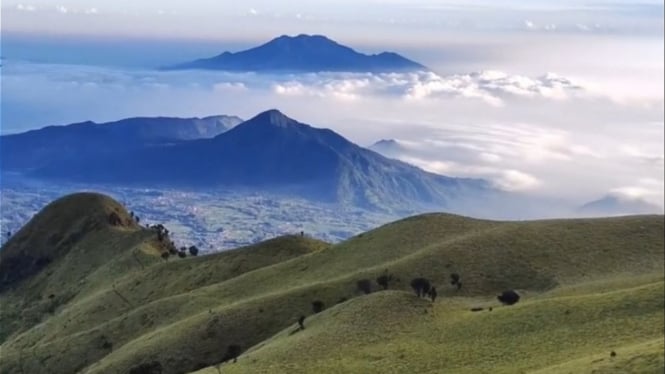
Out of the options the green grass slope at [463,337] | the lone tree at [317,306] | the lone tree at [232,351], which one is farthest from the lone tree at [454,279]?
the lone tree at [232,351]

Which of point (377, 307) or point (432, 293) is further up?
point (377, 307)

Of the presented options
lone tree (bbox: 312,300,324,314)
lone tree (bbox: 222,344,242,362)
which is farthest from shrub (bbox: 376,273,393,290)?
lone tree (bbox: 222,344,242,362)

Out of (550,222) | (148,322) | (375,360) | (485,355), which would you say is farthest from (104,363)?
(550,222)

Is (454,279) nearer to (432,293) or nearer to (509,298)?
(432,293)

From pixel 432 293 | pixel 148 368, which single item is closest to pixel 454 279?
pixel 432 293

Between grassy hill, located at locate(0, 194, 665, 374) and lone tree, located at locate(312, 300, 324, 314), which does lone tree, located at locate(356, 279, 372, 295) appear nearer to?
grassy hill, located at locate(0, 194, 665, 374)

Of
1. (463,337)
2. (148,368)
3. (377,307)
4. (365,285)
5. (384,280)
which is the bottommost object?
(148,368)

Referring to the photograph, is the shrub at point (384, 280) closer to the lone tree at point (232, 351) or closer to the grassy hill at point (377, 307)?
the grassy hill at point (377, 307)
